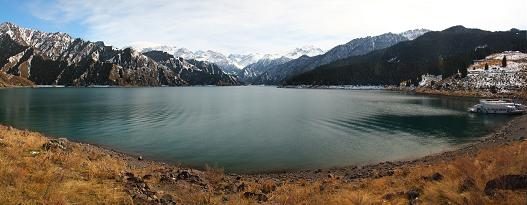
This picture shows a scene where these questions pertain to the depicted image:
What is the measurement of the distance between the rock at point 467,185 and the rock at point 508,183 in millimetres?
785

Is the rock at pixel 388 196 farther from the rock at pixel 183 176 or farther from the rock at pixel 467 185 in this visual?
the rock at pixel 183 176

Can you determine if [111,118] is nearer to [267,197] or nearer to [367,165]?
[367,165]

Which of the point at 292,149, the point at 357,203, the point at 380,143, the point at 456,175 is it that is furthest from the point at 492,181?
the point at 380,143

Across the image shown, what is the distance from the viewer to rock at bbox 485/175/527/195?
50.3 ft

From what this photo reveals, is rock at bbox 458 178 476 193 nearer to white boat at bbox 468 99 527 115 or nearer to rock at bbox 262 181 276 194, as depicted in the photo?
rock at bbox 262 181 276 194

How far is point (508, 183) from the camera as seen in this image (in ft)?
51.1

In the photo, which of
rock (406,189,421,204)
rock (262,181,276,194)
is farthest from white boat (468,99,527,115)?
rock (406,189,421,204)

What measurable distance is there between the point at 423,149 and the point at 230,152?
27.6 m

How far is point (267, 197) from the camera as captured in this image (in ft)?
74.0

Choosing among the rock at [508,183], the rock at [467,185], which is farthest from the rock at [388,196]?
the rock at [508,183]

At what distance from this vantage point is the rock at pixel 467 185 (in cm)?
1669

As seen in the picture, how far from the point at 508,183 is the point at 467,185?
1746 mm

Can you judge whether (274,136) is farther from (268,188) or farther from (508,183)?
(508,183)

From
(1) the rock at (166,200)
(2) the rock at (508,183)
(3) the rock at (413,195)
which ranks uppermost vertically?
(2) the rock at (508,183)
